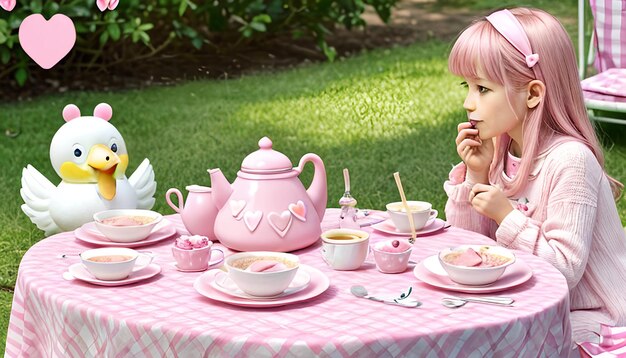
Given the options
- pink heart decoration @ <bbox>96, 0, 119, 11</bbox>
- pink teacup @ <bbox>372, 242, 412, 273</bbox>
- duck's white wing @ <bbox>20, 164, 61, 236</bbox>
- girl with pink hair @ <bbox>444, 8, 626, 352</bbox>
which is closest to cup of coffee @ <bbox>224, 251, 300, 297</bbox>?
pink teacup @ <bbox>372, 242, 412, 273</bbox>

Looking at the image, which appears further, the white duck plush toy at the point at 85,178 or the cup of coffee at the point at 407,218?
the white duck plush toy at the point at 85,178

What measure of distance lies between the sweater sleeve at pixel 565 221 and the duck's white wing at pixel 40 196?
6.82 ft

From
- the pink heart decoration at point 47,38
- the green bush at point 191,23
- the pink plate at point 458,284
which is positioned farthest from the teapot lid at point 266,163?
the green bush at point 191,23

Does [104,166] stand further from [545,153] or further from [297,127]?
[297,127]

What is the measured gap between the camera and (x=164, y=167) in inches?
255

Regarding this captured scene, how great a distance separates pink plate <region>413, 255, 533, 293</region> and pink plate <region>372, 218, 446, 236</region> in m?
0.35

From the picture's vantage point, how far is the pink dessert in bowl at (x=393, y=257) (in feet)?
8.54

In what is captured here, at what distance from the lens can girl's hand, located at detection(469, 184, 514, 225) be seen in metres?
2.88

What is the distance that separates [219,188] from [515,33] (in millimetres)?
909

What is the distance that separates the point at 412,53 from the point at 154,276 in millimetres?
7181

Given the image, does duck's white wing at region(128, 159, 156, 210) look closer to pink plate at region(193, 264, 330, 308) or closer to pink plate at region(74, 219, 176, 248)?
pink plate at region(74, 219, 176, 248)

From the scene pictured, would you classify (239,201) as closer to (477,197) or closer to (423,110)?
(477,197)

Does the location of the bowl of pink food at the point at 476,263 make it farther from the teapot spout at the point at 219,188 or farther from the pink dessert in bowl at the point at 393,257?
the teapot spout at the point at 219,188

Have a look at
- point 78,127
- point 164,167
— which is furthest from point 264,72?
point 78,127
